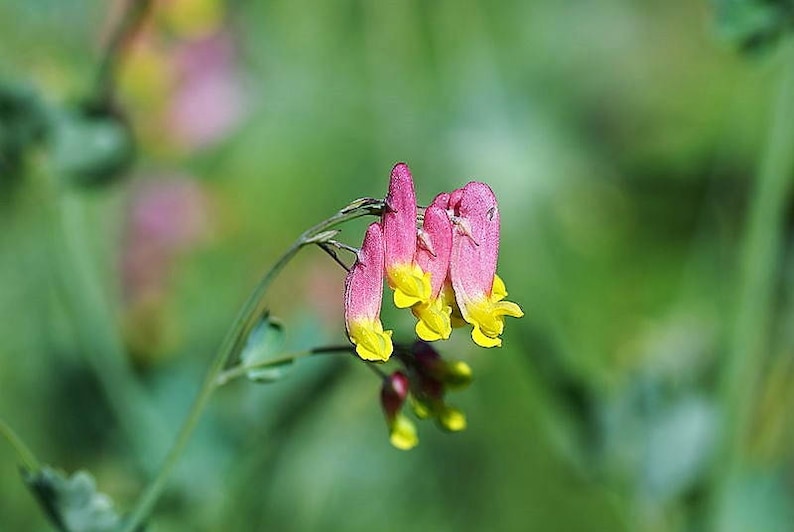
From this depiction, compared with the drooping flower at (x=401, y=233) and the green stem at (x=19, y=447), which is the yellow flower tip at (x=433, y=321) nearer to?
the drooping flower at (x=401, y=233)

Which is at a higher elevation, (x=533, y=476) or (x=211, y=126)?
(x=211, y=126)

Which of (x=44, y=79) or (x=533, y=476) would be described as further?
(x=533, y=476)

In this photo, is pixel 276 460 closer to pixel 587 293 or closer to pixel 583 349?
pixel 583 349

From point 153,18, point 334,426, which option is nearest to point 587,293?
point 334,426

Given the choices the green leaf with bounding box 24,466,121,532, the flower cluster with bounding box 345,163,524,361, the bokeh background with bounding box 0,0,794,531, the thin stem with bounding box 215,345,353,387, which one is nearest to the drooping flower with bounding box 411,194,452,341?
the flower cluster with bounding box 345,163,524,361

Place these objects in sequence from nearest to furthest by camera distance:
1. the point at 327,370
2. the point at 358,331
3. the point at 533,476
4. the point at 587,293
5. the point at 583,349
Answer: the point at 358,331, the point at 327,370, the point at 533,476, the point at 583,349, the point at 587,293

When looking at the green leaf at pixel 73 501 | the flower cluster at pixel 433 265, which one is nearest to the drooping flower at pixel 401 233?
the flower cluster at pixel 433 265

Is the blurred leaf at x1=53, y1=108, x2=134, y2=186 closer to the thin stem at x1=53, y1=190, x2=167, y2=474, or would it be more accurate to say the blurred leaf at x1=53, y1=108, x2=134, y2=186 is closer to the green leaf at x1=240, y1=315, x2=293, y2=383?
the thin stem at x1=53, y1=190, x2=167, y2=474

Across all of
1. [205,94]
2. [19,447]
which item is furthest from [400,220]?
[205,94]
